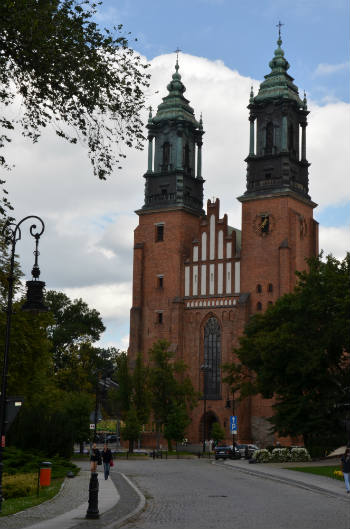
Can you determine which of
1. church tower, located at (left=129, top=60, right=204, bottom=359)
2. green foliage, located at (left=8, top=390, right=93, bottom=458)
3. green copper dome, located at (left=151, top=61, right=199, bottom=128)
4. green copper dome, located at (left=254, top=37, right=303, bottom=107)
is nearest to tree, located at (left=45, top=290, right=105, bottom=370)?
church tower, located at (left=129, top=60, right=204, bottom=359)

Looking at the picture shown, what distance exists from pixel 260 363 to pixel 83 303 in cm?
4626

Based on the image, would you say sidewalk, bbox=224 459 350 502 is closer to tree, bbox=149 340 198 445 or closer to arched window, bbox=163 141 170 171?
tree, bbox=149 340 198 445

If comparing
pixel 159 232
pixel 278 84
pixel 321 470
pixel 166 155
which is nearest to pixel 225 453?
pixel 321 470

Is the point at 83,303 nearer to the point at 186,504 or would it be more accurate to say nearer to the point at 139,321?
the point at 139,321

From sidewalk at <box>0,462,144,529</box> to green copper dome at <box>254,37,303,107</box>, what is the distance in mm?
55410

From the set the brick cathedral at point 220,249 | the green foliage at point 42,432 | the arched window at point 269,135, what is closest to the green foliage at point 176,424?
the brick cathedral at point 220,249

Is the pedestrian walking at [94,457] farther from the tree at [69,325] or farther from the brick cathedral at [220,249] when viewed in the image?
the tree at [69,325]

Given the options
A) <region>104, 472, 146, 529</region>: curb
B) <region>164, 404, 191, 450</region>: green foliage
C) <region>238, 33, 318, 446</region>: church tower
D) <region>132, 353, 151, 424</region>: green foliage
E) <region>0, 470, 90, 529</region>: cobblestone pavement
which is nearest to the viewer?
<region>104, 472, 146, 529</region>: curb

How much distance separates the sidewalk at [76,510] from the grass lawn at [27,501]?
0.21 meters

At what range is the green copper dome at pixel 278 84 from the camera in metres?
77.1

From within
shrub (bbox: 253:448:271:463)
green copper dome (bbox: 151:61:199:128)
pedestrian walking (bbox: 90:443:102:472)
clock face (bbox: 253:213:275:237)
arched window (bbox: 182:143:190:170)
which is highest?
green copper dome (bbox: 151:61:199:128)

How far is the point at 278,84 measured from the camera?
77.9 meters

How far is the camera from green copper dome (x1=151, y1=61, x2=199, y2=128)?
82562mm

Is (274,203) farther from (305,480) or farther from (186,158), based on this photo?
(305,480)
